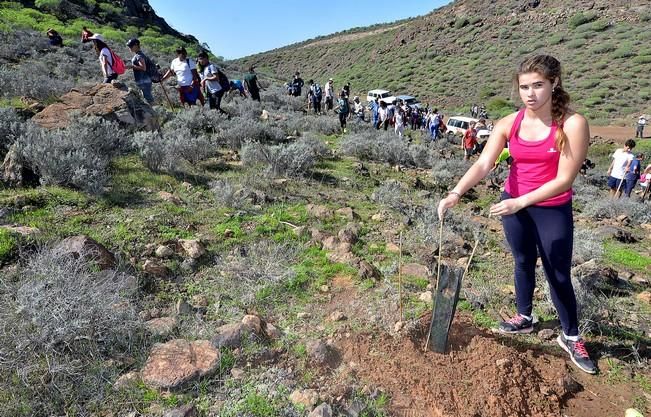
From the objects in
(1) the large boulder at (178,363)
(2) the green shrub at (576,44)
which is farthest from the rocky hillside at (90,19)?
(2) the green shrub at (576,44)

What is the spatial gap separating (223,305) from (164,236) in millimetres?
1217

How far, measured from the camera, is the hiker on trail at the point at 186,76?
807cm

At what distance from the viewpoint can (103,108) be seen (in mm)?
6277

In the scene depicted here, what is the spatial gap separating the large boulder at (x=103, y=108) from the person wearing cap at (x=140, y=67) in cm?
97

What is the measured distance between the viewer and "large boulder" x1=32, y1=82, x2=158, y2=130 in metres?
5.92

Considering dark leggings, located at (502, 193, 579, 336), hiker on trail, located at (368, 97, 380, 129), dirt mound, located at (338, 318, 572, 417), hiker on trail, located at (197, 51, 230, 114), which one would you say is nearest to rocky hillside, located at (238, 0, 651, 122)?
hiker on trail, located at (368, 97, 380, 129)

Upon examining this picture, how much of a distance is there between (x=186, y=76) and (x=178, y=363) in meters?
7.16

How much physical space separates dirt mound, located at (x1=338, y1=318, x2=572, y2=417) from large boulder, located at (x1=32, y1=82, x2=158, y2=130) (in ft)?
18.0

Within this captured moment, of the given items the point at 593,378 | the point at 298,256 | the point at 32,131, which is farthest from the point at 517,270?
the point at 32,131

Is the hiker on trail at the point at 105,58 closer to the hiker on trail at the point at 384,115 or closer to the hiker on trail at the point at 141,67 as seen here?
the hiker on trail at the point at 141,67

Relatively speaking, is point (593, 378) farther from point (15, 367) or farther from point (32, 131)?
point (32, 131)

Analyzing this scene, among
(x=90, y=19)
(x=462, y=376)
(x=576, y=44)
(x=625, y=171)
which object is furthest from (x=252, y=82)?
(x=576, y=44)

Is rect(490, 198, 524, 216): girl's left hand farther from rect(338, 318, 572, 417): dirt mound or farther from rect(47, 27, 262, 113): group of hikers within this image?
rect(47, 27, 262, 113): group of hikers

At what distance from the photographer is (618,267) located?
4250mm
